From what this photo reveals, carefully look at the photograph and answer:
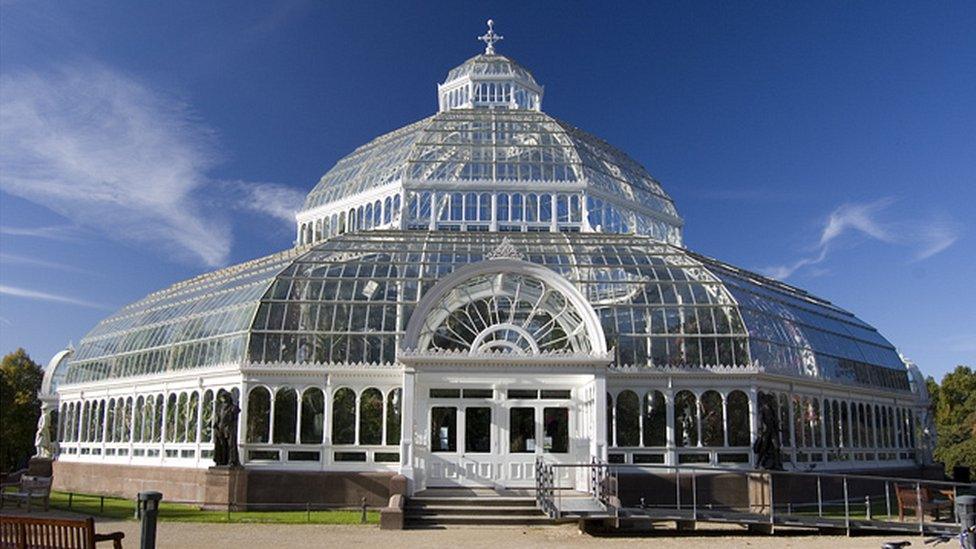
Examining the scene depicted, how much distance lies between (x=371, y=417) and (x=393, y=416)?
0.73 metres

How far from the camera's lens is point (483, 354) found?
26.2 m

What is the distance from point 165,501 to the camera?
2888 centimetres

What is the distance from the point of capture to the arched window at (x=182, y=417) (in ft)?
98.0

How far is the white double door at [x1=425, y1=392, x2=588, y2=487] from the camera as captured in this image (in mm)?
26469

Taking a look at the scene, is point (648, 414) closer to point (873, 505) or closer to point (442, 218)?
point (873, 505)

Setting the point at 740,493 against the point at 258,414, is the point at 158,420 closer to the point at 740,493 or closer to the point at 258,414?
the point at 258,414

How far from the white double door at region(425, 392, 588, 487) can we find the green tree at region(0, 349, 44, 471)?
40.4 meters

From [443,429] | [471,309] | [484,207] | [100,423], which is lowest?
[443,429]

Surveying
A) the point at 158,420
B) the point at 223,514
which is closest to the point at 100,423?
the point at 158,420

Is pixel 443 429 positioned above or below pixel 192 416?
below

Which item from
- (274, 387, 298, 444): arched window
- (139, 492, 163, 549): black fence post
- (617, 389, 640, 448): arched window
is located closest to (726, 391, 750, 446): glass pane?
(617, 389, 640, 448): arched window

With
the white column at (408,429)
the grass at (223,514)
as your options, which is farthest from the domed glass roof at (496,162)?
the grass at (223,514)

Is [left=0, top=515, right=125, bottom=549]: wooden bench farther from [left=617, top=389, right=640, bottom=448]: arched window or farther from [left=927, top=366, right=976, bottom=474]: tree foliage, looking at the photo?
[left=927, top=366, right=976, bottom=474]: tree foliage

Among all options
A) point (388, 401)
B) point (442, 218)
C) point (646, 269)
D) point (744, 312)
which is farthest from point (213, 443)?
point (744, 312)
